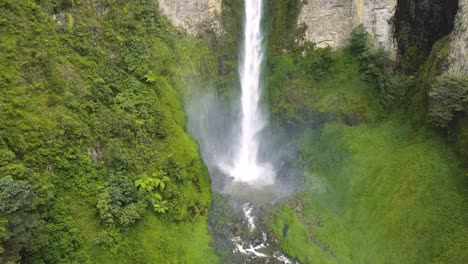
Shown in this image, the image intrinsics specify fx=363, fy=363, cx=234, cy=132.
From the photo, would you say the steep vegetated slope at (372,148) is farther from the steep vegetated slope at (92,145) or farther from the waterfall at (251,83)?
the steep vegetated slope at (92,145)

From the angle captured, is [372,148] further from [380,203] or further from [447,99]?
[447,99]

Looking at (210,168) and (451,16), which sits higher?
(451,16)

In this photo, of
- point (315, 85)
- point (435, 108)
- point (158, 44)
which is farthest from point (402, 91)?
point (158, 44)

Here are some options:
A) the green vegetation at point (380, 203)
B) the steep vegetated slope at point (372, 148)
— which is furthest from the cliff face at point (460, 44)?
the green vegetation at point (380, 203)

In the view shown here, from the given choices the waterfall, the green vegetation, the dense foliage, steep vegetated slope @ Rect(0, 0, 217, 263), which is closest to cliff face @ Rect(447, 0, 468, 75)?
the dense foliage

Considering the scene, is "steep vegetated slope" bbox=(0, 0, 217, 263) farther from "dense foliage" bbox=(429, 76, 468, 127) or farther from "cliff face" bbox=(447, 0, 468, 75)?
"cliff face" bbox=(447, 0, 468, 75)

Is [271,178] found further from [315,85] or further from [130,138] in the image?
[130,138]
